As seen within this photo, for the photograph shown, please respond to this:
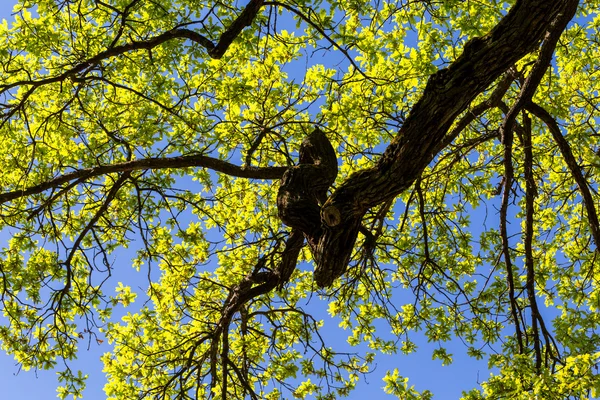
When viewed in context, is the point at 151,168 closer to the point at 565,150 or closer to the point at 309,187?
the point at 309,187

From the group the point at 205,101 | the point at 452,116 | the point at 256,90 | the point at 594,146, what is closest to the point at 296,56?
the point at 256,90

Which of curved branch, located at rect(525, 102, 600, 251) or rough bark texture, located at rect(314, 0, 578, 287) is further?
curved branch, located at rect(525, 102, 600, 251)

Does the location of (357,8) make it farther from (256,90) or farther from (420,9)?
(256,90)

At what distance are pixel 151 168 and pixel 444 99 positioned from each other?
2.98 m

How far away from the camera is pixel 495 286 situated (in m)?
6.64

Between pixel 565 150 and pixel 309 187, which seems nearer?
pixel 309 187

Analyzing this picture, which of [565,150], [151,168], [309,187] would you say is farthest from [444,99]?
[151,168]

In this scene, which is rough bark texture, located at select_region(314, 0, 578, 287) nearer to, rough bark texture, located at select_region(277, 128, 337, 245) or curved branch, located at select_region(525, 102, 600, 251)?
rough bark texture, located at select_region(277, 128, 337, 245)

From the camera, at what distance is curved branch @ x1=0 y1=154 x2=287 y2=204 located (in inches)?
201

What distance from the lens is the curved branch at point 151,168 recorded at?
201 inches

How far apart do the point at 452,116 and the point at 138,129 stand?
15.3ft

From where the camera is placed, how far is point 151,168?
17.0 feet

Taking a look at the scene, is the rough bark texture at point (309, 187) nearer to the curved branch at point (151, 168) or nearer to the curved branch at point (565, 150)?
the curved branch at point (151, 168)

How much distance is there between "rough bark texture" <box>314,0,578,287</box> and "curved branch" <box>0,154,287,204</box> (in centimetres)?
163
